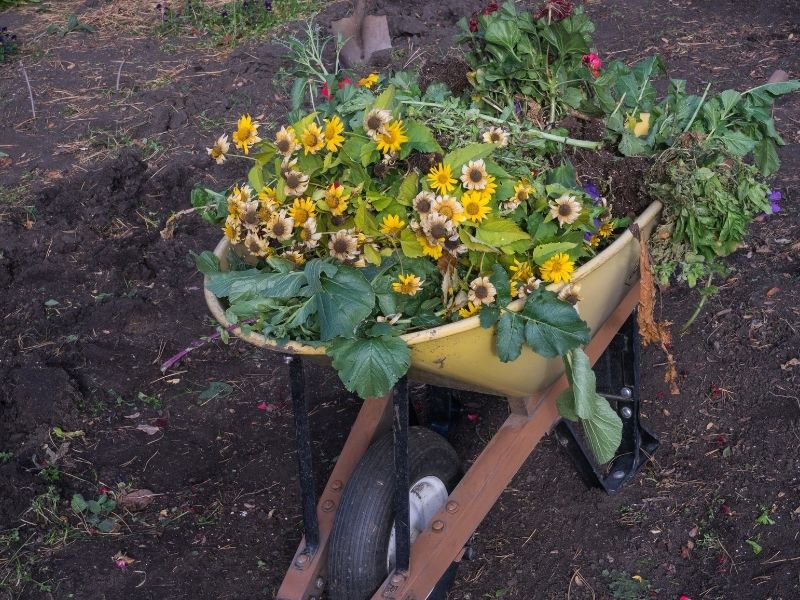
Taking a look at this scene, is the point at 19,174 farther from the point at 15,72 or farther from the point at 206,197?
the point at 206,197

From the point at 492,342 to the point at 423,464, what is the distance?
1.83 ft

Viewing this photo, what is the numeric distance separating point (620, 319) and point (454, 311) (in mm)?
679

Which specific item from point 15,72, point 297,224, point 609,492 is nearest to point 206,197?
point 297,224

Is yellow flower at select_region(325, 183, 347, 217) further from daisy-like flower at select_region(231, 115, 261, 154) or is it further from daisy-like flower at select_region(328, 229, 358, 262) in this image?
daisy-like flower at select_region(231, 115, 261, 154)

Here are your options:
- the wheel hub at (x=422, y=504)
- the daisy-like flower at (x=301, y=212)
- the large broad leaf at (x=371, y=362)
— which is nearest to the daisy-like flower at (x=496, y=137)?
the daisy-like flower at (x=301, y=212)

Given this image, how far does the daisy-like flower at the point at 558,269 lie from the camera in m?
1.83

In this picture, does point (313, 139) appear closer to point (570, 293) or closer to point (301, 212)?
point (301, 212)

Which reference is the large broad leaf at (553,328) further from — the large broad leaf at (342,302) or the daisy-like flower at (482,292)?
the large broad leaf at (342,302)

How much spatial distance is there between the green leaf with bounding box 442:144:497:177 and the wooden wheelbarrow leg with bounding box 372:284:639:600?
0.62 metres

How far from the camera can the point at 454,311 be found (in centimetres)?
185

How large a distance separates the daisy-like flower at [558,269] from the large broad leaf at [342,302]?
38cm

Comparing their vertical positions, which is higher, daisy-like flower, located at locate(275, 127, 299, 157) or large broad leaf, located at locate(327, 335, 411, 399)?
daisy-like flower, located at locate(275, 127, 299, 157)

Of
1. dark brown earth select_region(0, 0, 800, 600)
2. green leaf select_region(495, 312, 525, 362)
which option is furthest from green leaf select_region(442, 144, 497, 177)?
dark brown earth select_region(0, 0, 800, 600)

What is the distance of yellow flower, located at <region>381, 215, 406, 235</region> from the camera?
1819 millimetres
